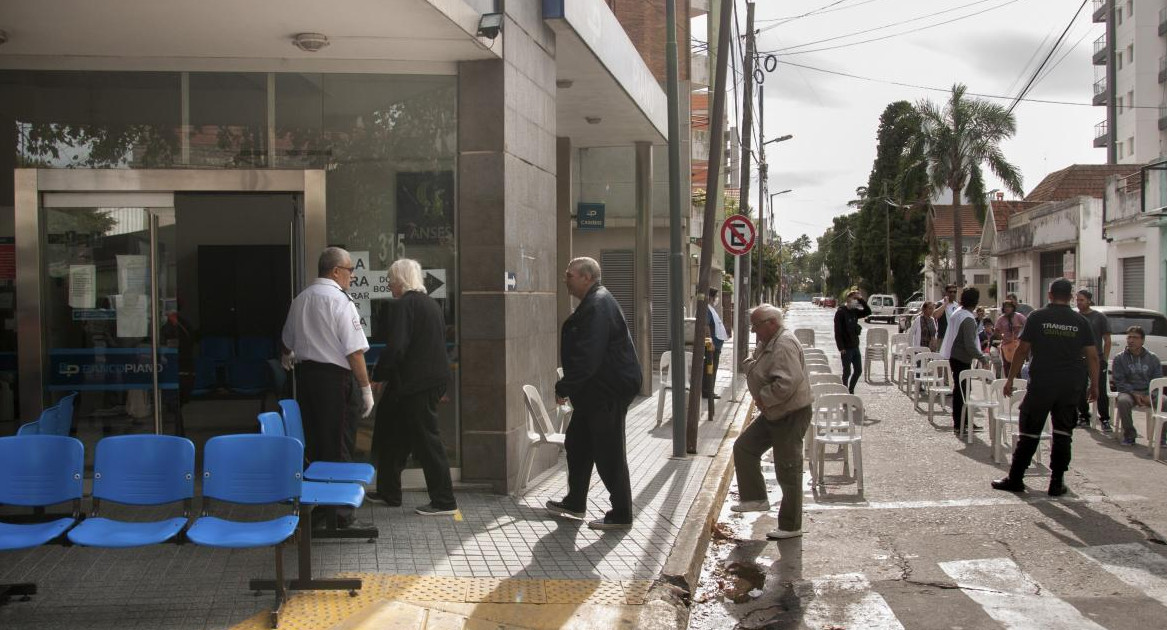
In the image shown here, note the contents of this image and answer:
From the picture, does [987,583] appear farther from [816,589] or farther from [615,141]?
[615,141]

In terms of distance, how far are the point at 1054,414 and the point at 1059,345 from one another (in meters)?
0.59

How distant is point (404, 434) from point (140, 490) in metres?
2.25

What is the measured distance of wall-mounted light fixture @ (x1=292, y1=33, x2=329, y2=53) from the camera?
24.0 ft

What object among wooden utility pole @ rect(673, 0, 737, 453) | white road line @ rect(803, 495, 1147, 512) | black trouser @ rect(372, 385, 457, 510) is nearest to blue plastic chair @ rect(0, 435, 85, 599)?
black trouser @ rect(372, 385, 457, 510)

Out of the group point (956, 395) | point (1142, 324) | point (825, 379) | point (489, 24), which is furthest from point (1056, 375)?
point (1142, 324)

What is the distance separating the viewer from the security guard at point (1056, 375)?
28.3ft

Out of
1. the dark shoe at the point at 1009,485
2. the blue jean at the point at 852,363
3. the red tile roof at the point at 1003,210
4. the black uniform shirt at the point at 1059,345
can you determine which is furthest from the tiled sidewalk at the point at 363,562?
the red tile roof at the point at 1003,210

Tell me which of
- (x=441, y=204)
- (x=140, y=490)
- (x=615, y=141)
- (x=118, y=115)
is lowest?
(x=140, y=490)

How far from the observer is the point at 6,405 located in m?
7.93

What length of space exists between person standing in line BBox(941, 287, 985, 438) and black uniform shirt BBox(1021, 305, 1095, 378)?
433cm

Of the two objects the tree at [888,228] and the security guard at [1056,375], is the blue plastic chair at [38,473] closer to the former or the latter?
the security guard at [1056,375]

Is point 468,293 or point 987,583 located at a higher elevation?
point 468,293

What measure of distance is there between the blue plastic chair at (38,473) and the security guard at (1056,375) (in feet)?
24.1

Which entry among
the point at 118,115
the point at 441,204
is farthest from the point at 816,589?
the point at 118,115
